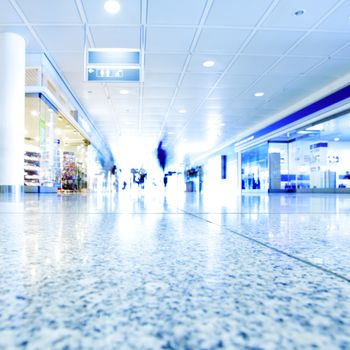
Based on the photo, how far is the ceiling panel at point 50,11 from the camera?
4.68 meters

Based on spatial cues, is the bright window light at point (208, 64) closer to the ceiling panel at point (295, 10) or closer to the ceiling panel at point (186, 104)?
the ceiling panel at point (295, 10)

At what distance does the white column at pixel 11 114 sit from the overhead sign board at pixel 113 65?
151 cm

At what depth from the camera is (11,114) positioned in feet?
18.7

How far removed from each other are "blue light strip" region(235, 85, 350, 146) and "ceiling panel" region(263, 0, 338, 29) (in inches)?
148

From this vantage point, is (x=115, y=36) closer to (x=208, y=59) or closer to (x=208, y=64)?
(x=208, y=59)

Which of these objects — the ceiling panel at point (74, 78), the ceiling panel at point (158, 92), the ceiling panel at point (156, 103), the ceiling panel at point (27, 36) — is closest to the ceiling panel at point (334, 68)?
the ceiling panel at point (158, 92)

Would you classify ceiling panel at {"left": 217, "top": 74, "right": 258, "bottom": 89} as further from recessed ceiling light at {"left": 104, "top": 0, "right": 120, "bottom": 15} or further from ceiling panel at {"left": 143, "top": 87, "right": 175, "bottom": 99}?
recessed ceiling light at {"left": 104, "top": 0, "right": 120, "bottom": 15}

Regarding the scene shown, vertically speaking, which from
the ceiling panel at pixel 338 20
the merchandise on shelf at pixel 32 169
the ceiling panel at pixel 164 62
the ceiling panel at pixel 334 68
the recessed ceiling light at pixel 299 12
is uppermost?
the ceiling panel at pixel 334 68

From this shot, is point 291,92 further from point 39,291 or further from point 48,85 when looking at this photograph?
point 39,291

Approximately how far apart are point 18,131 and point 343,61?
6993 millimetres

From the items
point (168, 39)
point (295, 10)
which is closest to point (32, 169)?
point (168, 39)

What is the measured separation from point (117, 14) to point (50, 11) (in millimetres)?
1033

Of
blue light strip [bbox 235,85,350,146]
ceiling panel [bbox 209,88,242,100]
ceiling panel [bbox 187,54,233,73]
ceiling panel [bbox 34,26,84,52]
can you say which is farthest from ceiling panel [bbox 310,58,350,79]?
ceiling panel [bbox 34,26,84,52]

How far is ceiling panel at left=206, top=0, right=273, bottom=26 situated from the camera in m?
4.69
